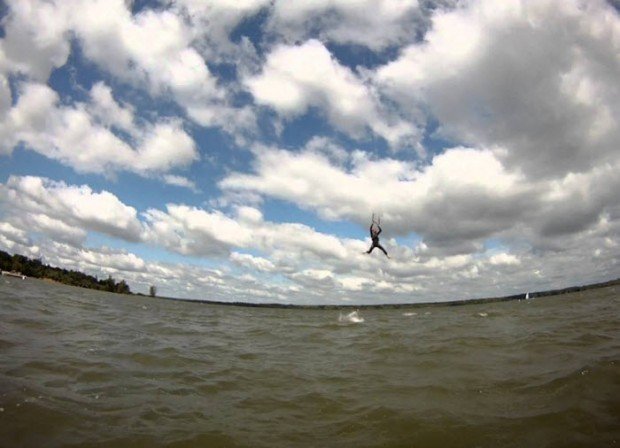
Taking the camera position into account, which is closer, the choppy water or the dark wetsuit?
the choppy water

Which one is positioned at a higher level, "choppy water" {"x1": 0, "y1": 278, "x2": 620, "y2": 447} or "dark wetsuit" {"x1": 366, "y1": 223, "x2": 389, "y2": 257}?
"dark wetsuit" {"x1": 366, "y1": 223, "x2": 389, "y2": 257}

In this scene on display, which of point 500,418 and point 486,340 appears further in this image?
point 486,340

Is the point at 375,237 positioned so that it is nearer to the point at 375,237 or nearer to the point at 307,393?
the point at 375,237

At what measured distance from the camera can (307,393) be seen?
31.7 ft

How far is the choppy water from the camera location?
6.57 m

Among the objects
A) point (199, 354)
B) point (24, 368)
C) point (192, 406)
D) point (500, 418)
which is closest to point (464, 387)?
point (500, 418)

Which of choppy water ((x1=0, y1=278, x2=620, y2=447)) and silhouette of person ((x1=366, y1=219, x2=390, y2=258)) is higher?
silhouette of person ((x1=366, y1=219, x2=390, y2=258))

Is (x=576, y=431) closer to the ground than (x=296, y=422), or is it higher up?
higher up

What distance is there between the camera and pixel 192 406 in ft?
27.1

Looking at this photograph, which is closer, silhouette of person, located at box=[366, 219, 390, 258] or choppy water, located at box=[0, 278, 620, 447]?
choppy water, located at box=[0, 278, 620, 447]

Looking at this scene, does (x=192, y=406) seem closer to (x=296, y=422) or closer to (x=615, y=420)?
(x=296, y=422)

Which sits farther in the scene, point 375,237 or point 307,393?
point 375,237

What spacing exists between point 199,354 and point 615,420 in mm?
12006

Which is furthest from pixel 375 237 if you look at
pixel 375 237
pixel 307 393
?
pixel 307 393
